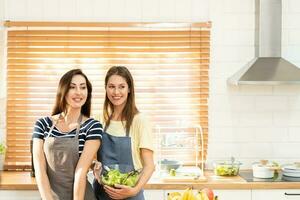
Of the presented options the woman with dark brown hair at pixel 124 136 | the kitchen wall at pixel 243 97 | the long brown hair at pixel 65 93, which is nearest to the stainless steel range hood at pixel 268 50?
the kitchen wall at pixel 243 97

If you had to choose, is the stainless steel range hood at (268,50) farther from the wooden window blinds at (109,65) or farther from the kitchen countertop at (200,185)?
the kitchen countertop at (200,185)

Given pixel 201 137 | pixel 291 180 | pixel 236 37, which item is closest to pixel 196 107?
pixel 201 137

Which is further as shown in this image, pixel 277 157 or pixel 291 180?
pixel 277 157

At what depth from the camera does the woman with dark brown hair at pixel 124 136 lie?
2.88 metres

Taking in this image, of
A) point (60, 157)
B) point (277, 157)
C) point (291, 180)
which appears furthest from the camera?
point (277, 157)

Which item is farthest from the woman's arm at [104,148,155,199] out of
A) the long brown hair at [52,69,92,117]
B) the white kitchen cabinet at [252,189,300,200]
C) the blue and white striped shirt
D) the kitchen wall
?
the kitchen wall

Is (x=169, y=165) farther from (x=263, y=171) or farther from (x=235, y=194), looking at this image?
(x=263, y=171)

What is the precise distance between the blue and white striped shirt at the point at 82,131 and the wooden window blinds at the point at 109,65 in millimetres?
1079

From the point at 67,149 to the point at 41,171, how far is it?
0.60 ft

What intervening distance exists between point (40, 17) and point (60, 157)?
4.86ft

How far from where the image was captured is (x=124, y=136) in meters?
2.91

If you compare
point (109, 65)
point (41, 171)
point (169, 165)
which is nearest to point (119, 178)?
point (41, 171)

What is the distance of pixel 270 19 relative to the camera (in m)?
3.81

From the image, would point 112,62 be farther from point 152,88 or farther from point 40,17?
point 40,17
